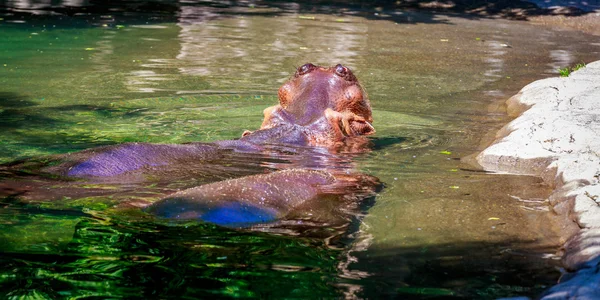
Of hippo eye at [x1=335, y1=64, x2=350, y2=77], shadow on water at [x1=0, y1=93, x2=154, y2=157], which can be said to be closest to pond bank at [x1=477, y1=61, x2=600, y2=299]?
hippo eye at [x1=335, y1=64, x2=350, y2=77]

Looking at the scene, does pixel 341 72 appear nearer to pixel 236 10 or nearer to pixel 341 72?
pixel 341 72

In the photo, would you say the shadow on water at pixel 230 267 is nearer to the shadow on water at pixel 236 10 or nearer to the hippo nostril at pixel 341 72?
the hippo nostril at pixel 341 72

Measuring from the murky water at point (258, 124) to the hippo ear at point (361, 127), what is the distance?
0.56 feet

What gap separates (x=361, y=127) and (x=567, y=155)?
1732 mm

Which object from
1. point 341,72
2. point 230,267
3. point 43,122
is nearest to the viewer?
point 230,267

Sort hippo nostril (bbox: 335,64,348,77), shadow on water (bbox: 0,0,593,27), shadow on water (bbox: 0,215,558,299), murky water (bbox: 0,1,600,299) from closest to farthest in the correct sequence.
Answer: shadow on water (bbox: 0,215,558,299) < murky water (bbox: 0,1,600,299) < hippo nostril (bbox: 335,64,348,77) < shadow on water (bbox: 0,0,593,27)

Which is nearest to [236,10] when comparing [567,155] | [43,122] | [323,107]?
[43,122]

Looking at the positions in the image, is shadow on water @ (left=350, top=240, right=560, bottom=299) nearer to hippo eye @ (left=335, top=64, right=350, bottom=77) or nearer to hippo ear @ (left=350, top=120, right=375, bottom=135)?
hippo ear @ (left=350, top=120, right=375, bottom=135)

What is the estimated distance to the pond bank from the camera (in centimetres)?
403

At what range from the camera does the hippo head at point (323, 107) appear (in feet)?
22.0

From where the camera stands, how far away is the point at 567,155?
6.03 metres

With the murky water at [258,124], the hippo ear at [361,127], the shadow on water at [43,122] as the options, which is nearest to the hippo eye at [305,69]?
the hippo ear at [361,127]

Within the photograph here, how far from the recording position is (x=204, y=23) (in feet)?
51.1

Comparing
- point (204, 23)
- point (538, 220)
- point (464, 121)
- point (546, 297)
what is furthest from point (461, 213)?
point (204, 23)
